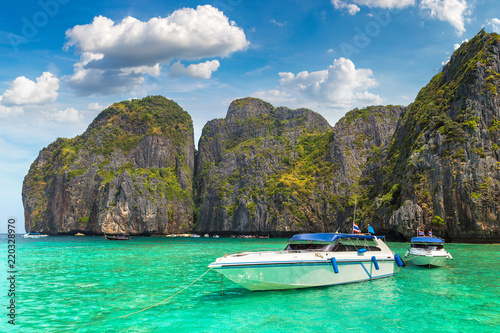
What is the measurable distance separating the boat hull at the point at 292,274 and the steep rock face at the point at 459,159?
59.7 meters

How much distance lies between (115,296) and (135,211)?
138035mm

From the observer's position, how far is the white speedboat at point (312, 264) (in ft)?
55.2

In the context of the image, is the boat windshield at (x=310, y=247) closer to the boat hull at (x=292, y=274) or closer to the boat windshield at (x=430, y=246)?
the boat hull at (x=292, y=274)

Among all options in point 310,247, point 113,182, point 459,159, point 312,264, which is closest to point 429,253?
point 310,247

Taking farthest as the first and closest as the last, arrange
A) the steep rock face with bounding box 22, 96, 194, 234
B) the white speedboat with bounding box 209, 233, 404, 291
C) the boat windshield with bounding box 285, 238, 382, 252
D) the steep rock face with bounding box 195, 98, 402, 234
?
1. the steep rock face with bounding box 22, 96, 194, 234
2. the steep rock face with bounding box 195, 98, 402, 234
3. the boat windshield with bounding box 285, 238, 382, 252
4. the white speedboat with bounding box 209, 233, 404, 291

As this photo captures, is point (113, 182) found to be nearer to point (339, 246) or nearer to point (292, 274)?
point (339, 246)

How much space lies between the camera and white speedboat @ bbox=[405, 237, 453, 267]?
2933 centimetres

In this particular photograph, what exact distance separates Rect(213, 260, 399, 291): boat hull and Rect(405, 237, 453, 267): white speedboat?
1202cm

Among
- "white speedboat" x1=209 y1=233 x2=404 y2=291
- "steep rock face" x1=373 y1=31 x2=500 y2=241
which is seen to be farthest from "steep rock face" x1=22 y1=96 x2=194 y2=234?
"white speedboat" x1=209 y1=233 x2=404 y2=291

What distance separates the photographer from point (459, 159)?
72250 mm

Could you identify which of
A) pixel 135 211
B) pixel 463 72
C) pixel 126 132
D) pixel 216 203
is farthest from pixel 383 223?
pixel 126 132

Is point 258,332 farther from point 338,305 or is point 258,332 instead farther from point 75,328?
point 75,328

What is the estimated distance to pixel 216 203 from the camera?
163 metres

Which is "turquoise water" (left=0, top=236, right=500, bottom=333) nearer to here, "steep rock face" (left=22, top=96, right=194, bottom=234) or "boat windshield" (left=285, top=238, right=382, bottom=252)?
"boat windshield" (left=285, top=238, right=382, bottom=252)
